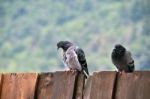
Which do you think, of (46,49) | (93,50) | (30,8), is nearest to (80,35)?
(46,49)

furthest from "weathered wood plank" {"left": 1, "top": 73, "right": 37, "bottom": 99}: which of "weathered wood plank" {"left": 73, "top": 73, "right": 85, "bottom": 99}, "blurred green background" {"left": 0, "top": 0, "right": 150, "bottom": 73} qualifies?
"blurred green background" {"left": 0, "top": 0, "right": 150, "bottom": 73}

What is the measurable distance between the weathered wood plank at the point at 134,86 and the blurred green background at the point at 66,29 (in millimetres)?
42110

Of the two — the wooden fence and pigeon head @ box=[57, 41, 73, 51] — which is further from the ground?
pigeon head @ box=[57, 41, 73, 51]

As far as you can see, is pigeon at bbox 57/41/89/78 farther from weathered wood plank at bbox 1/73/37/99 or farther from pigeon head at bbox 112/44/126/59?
weathered wood plank at bbox 1/73/37/99

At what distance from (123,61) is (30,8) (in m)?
79.2

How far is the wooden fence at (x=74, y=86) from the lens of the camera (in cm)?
519

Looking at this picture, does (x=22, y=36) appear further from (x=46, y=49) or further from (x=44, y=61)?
(x=44, y=61)

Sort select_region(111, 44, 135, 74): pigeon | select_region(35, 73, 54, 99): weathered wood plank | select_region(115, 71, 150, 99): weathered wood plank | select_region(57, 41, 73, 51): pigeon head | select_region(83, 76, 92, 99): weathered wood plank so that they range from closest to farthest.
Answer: select_region(115, 71, 150, 99): weathered wood plank < select_region(83, 76, 92, 99): weathered wood plank < select_region(35, 73, 54, 99): weathered wood plank < select_region(111, 44, 135, 74): pigeon < select_region(57, 41, 73, 51): pigeon head

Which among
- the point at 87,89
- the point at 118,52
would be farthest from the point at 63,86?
the point at 118,52

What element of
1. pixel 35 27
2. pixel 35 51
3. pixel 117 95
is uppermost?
pixel 35 27

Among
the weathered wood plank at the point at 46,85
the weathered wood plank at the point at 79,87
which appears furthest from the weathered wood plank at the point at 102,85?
the weathered wood plank at the point at 46,85

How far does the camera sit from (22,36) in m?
72.6

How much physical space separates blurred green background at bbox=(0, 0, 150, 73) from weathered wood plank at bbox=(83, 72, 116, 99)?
138 ft

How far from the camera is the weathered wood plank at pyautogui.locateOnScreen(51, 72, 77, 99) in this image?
18.4 feet
